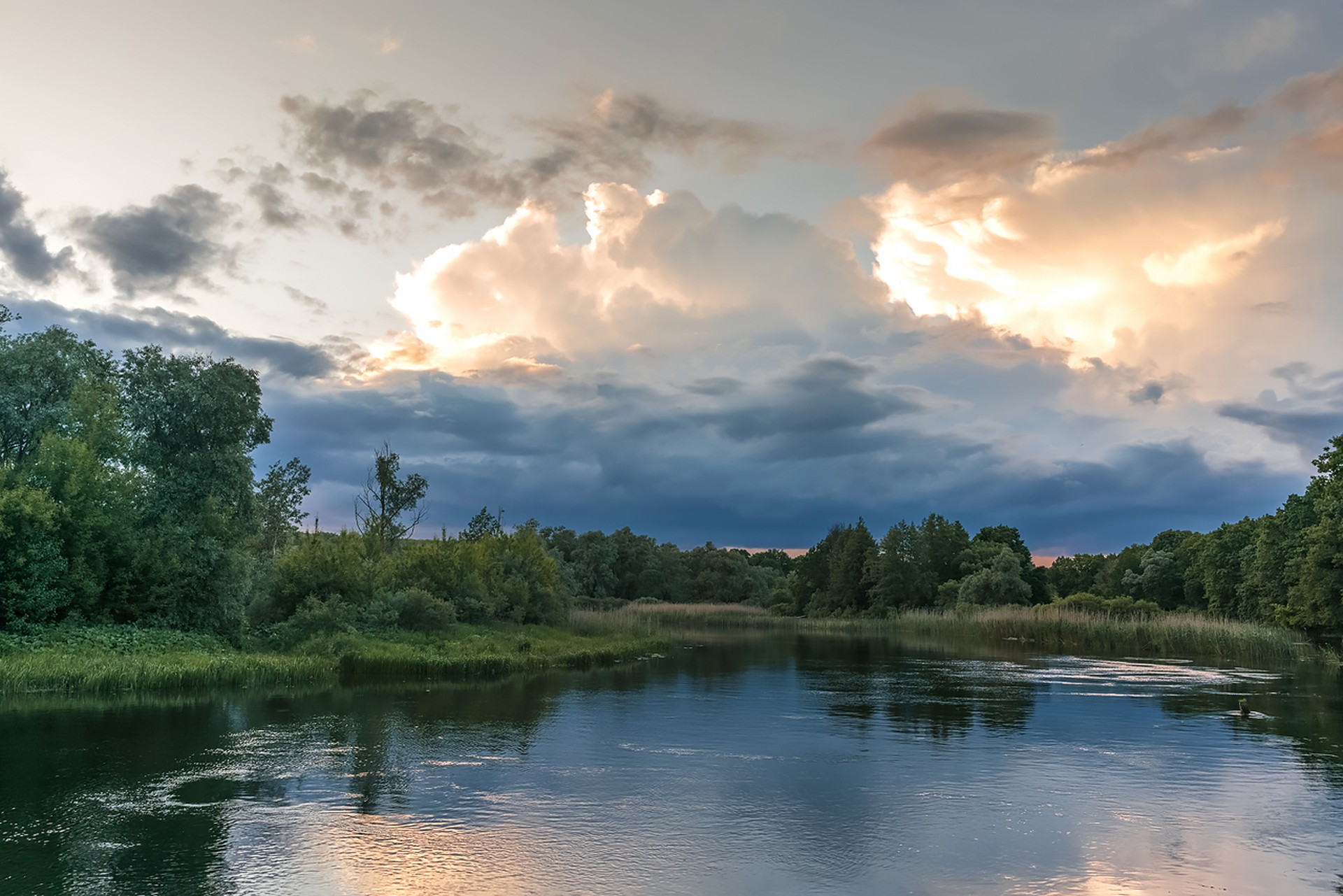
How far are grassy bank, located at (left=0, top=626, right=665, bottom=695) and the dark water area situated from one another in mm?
2116

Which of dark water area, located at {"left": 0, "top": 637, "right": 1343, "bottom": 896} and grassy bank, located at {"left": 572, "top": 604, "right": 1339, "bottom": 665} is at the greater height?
grassy bank, located at {"left": 572, "top": 604, "right": 1339, "bottom": 665}

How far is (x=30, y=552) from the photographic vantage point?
109ft

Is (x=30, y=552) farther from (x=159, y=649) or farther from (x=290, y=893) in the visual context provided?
(x=290, y=893)

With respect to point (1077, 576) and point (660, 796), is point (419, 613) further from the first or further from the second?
point (1077, 576)

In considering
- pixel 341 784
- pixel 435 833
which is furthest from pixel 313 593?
pixel 435 833

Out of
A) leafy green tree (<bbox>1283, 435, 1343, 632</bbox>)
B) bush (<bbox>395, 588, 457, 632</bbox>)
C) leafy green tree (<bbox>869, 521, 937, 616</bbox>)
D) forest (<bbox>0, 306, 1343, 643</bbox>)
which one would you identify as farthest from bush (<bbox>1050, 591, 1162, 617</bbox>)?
bush (<bbox>395, 588, 457, 632</bbox>)

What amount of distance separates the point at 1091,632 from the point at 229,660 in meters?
55.0

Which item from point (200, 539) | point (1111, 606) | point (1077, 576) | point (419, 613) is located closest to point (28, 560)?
point (200, 539)

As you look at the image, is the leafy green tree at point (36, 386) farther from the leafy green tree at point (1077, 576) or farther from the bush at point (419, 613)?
the leafy green tree at point (1077, 576)

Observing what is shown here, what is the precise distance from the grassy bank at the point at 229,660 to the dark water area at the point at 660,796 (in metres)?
2.12

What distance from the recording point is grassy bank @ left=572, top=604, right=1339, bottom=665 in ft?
176

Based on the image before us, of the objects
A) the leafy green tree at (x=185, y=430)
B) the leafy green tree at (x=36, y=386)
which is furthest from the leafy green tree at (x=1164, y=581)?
the leafy green tree at (x=36, y=386)

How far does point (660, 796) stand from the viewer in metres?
16.5

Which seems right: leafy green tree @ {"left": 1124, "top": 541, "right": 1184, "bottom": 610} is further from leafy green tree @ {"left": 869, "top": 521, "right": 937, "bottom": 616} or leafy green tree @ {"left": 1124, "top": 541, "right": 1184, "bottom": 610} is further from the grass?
the grass
